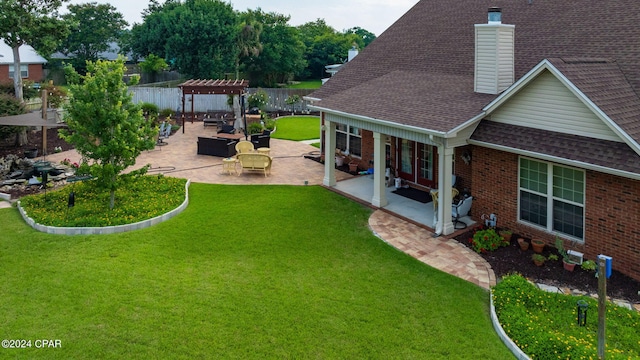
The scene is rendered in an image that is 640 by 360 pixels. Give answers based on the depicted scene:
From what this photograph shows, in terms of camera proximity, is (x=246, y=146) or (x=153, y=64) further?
(x=153, y=64)

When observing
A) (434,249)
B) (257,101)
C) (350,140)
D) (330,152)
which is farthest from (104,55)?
(434,249)

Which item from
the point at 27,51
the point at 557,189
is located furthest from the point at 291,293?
the point at 27,51

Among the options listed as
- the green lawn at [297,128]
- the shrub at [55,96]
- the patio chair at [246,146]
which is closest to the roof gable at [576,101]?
the patio chair at [246,146]

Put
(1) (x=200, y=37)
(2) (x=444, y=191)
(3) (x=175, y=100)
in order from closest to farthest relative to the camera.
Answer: (2) (x=444, y=191) → (3) (x=175, y=100) → (1) (x=200, y=37)

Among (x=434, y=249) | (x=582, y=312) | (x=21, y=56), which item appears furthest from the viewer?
(x=21, y=56)

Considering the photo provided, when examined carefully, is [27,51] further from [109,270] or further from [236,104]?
[109,270]

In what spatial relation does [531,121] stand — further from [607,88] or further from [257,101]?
[257,101]
